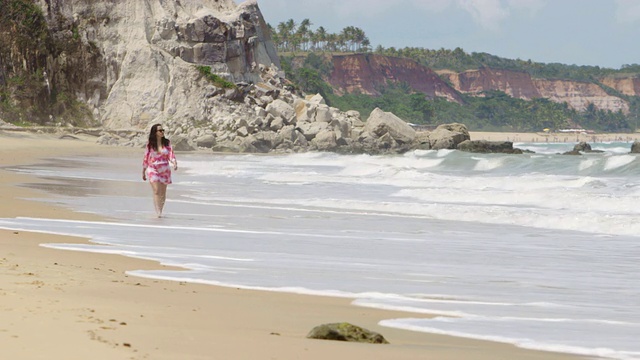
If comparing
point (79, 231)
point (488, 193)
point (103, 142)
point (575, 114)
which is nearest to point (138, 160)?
point (103, 142)

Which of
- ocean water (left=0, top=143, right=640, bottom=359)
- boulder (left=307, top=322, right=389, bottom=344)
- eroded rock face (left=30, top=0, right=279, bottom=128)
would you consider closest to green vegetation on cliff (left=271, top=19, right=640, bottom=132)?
eroded rock face (left=30, top=0, right=279, bottom=128)

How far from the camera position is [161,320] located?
20.3 ft

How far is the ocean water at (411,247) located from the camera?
7.61m

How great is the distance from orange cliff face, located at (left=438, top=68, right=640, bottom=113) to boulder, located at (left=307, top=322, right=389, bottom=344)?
17825 cm

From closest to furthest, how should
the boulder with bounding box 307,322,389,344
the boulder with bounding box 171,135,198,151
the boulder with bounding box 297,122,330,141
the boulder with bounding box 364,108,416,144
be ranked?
the boulder with bounding box 307,322,389,344 → the boulder with bounding box 171,135,198,151 → the boulder with bounding box 297,122,330,141 → the boulder with bounding box 364,108,416,144

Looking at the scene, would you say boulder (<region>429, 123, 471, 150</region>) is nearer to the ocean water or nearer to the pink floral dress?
the ocean water

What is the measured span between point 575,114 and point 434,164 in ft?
461

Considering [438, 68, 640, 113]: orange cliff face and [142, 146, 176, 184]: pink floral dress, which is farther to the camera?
[438, 68, 640, 113]: orange cliff face

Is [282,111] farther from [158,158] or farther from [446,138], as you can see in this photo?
[158,158]

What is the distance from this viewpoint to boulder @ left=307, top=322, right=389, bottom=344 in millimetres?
5902

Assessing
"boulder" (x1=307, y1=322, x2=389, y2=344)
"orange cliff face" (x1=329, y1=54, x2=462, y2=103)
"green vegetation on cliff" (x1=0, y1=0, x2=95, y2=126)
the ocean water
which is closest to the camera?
"boulder" (x1=307, y1=322, x2=389, y2=344)

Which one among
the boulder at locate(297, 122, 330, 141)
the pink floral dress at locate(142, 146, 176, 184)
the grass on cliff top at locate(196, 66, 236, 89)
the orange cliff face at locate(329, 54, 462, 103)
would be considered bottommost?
the boulder at locate(297, 122, 330, 141)

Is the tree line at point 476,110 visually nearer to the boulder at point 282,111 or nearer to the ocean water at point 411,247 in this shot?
the boulder at point 282,111

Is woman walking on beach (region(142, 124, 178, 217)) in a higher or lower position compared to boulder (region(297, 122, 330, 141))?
higher
